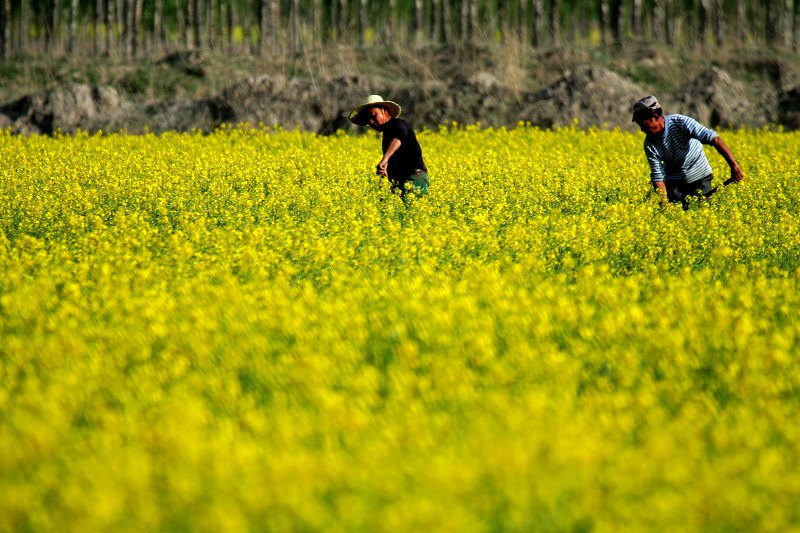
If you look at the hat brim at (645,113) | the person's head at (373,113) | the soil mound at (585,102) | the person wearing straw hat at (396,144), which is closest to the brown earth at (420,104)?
the soil mound at (585,102)

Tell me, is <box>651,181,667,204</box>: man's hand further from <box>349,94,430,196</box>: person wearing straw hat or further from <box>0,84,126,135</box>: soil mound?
<box>0,84,126,135</box>: soil mound

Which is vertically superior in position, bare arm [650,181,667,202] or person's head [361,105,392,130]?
person's head [361,105,392,130]

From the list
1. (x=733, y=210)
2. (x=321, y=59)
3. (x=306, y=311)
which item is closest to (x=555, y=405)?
(x=306, y=311)

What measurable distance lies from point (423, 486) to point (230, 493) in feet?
2.31

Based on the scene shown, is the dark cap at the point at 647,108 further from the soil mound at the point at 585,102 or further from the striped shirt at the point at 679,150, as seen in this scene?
the soil mound at the point at 585,102

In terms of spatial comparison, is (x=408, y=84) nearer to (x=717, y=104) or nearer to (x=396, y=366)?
(x=717, y=104)

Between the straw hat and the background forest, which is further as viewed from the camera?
the background forest

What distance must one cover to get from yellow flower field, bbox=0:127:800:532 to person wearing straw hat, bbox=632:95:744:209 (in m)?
0.38

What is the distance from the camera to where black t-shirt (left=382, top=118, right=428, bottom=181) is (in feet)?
33.7

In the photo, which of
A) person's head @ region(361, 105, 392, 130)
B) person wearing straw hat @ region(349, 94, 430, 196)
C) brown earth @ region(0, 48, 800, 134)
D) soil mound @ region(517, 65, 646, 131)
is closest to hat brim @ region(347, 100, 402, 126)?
person wearing straw hat @ region(349, 94, 430, 196)

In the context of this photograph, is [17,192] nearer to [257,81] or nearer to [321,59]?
[257,81]

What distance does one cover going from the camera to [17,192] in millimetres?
10852

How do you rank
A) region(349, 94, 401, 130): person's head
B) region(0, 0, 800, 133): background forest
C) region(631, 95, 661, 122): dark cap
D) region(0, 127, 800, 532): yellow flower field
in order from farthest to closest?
region(0, 0, 800, 133): background forest
region(349, 94, 401, 130): person's head
region(631, 95, 661, 122): dark cap
region(0, 127, 800, 532): yellow flower field

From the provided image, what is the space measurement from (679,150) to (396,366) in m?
6.06
